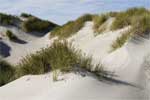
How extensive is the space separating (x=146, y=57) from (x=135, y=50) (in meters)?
1.38

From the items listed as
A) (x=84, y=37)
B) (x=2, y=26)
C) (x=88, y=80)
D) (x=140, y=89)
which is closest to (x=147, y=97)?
(x=140, y=89)

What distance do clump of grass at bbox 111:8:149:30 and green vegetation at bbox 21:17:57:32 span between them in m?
12.8

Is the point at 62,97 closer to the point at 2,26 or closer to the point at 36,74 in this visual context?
the point at 36,74

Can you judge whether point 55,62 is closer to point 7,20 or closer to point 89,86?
point 89,86

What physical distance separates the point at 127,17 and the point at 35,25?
1450 centimetres

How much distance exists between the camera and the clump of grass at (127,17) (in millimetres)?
16125

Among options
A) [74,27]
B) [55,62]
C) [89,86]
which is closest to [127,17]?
[74,27]

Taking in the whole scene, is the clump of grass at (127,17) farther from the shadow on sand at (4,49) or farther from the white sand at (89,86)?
the shadow on sand at (4,49)

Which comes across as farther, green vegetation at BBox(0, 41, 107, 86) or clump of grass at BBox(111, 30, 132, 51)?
clump of grass at BBox(111, 30, 132, 51)

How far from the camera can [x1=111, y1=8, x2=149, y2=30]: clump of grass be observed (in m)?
16.1

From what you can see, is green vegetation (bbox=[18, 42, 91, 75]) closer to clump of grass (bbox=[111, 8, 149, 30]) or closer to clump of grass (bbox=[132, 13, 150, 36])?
clump of grass (bbox=[132, 13, 150, 36])

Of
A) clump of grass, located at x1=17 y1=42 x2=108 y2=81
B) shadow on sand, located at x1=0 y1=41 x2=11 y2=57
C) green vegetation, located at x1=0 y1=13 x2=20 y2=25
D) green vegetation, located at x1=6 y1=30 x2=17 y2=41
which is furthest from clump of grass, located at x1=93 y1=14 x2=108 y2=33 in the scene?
green vegetation, located at x1=0 y1=13 x2=20 y2=25

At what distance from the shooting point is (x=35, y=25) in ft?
98.9

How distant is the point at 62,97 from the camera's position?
7535mm
